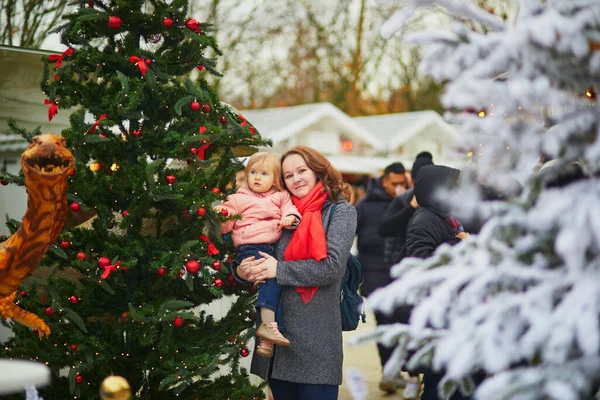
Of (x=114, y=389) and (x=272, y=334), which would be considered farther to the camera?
(x=272, y=334)

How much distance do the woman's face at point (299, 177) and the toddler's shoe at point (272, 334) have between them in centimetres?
70

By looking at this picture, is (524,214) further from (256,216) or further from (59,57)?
(59,57)

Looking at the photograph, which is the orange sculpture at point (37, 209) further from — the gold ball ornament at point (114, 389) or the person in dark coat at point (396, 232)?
the person in dark coat at point (396, 232)

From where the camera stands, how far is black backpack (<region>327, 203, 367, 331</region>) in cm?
398

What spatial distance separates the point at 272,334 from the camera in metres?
3.66

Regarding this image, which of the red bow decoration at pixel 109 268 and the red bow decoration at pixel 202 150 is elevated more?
the red bow decoration at pixel 202 150

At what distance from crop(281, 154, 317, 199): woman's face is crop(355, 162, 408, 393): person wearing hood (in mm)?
3564

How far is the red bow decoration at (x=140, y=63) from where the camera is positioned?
3611 mm

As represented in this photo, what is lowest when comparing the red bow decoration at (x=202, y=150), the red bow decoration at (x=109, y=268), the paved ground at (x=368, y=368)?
the paved ground at (x=368, y=368)

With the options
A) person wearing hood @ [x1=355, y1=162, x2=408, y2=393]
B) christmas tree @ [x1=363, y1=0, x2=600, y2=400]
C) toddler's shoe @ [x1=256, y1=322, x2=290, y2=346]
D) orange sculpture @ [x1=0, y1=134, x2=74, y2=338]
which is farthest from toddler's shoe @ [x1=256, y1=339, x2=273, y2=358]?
person wearing hood @ [x1=355, y1=162, x2=408, y2=393]

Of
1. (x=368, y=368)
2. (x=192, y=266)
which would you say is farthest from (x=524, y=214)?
(x=368, y=368)

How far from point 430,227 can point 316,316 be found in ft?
3.49

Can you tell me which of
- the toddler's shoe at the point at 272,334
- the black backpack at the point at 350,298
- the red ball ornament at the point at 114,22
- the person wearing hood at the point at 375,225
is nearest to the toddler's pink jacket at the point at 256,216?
the black backpack at the point at 350,298

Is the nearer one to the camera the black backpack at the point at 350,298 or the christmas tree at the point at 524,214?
the christmas tree at the point at 524,214
